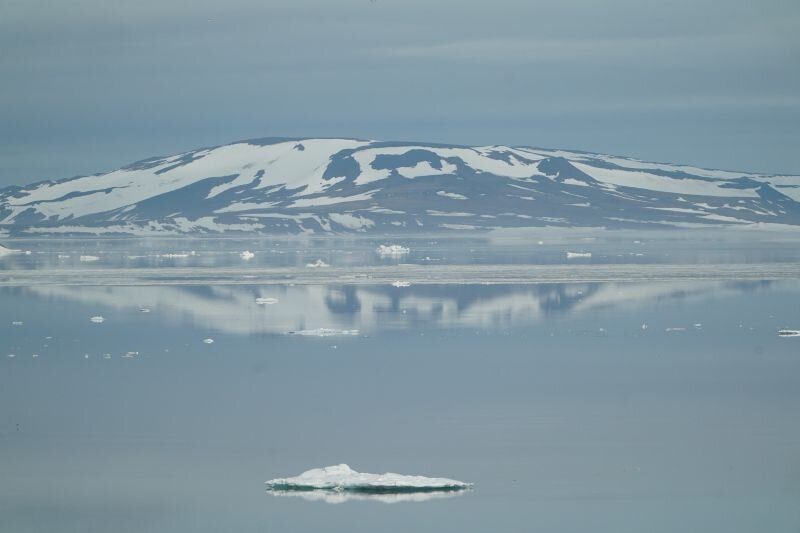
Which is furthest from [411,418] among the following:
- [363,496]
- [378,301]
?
[378,301]

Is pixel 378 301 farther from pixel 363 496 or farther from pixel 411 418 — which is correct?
pixel 363 496

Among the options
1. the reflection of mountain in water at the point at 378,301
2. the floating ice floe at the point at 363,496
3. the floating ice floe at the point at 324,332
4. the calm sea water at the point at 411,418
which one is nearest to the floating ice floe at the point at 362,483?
the floating ice floe at the point at 363,496

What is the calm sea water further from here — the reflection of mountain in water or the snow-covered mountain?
the snow-covered mountain

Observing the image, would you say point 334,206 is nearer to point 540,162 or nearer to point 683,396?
point 540,162

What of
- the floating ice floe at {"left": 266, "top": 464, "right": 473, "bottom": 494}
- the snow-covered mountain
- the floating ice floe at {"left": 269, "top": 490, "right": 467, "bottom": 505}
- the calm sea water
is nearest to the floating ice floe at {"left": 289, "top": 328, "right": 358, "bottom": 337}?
the calm sea water

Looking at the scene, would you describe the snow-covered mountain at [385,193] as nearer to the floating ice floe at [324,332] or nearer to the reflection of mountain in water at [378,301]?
the reflection of mountain in water at [378,301]

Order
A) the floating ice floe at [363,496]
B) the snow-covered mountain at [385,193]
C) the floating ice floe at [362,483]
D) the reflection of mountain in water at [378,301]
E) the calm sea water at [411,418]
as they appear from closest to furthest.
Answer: the calm sea water at [411,418] < the floating ice floe at [363,496] < the floating ice floe at [362,483] < the reflection of mountain in water at [378,301] < the snow-covered mountain at [385,193]

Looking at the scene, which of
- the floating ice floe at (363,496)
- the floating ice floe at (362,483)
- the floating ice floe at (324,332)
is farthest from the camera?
the floating ice floe at (324,332)
